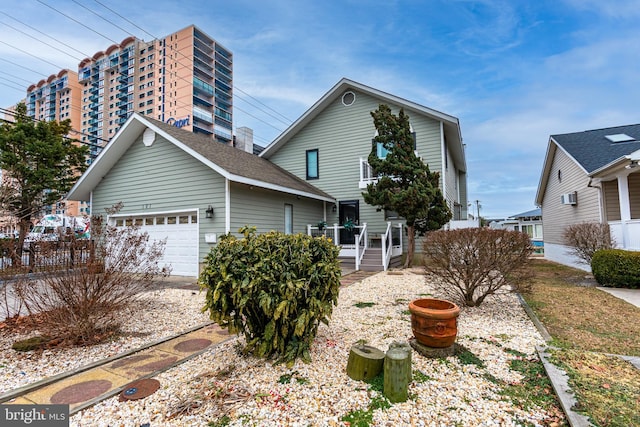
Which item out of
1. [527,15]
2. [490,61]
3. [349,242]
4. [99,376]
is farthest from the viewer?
[349,242]

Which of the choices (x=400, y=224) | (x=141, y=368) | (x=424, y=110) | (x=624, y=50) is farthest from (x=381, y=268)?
(x=624, y=50)

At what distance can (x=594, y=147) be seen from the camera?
11.8m

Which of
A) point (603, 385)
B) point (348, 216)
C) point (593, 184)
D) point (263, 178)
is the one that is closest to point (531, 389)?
point (603, 385)

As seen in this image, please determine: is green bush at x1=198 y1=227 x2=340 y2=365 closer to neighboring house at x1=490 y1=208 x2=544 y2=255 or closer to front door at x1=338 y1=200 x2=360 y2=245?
front door at x1=338 y1=200 x2=360 y2=245

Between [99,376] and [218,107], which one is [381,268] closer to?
[99,376]

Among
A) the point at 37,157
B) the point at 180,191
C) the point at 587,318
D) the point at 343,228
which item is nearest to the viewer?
the point at 587,318

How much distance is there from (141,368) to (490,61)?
15.2 metres

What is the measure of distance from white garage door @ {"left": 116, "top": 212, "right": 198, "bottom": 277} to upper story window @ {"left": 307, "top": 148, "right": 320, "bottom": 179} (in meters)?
6.72

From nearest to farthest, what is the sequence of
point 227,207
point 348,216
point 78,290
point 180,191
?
point 78,290, point 227,207, point 180,191, point 348,216

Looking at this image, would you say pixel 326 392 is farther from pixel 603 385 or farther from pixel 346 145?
pixel 346 145

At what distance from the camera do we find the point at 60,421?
2.47 metres

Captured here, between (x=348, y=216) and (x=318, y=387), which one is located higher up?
(x=348, y=216)

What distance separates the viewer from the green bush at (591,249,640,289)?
7492 millimetres

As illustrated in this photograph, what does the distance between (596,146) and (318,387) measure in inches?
571
